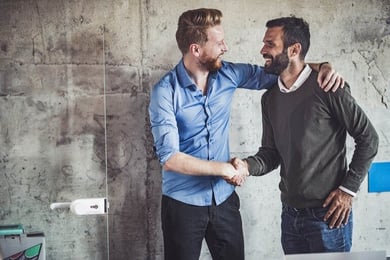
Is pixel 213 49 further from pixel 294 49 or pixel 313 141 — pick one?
pixel 313 141

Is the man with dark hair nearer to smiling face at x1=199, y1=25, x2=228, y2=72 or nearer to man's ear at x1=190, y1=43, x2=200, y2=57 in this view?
smiling face at x1=199, y1=25, x2=228, y2=72

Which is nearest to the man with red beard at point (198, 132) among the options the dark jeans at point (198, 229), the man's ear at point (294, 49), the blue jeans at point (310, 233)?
the dark jeans at point (198, 229)

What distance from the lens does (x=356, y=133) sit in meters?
2.47

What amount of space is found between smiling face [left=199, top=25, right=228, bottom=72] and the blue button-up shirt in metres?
0.04

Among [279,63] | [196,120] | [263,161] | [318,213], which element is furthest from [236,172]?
[279,63]

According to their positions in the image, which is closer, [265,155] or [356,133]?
[356,133]

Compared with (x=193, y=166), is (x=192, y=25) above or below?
above

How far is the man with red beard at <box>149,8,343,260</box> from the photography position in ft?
7.92

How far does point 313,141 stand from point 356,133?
0.22 m

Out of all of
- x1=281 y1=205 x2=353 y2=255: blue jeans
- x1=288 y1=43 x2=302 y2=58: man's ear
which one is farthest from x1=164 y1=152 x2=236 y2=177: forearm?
x1=288 y1=43 x2=302 y2=58: man's ear

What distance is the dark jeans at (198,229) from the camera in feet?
8.16

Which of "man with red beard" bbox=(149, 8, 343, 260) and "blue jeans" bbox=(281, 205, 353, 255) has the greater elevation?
"man with red beard" bbox=(149, 8, 343, 260)

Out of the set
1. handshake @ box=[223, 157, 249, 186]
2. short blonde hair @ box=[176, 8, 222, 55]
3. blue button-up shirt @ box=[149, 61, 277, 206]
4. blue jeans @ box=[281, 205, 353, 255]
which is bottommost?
blue jeans @ box=[281, 205, 353, 255]

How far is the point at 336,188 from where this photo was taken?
2.50m
